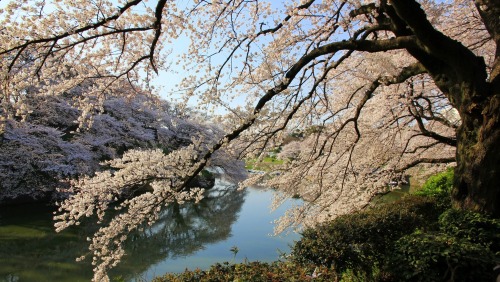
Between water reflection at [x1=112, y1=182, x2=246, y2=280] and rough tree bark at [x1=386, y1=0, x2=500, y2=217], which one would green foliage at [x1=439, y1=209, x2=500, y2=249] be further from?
water reflection at [x1=112, y1=182, x2=246, y2=280]

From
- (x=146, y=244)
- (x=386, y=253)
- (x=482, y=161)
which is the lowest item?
(x=146, y=244)

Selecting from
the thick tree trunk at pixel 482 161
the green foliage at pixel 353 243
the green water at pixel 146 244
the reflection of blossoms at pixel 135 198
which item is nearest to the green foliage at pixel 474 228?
the thick tree trunk at pixel 482 161

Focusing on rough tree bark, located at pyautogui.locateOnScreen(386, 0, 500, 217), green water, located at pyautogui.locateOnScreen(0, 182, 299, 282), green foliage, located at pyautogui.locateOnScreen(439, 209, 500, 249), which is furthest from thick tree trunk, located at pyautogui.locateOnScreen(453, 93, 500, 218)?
green water, located at pyautogui.locateOnScreen(0, 182, 299, 282)

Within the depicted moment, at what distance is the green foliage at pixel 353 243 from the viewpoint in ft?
11.6

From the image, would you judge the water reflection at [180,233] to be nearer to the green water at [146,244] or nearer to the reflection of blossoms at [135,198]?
the green water at [146,244]

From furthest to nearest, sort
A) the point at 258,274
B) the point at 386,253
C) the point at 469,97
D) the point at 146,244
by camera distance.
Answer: the point at 146,244, the point at 469,97, the point at 386,253, the point at 258,274

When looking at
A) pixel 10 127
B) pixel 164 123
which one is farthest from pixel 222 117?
pixel 164 123

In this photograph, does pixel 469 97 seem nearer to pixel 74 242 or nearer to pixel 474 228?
pixel 474 228

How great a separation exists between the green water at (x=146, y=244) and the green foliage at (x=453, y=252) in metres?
3.91

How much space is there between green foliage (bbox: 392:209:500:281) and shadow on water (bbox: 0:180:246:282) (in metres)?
5.67

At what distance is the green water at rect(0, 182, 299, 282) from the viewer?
273 inches

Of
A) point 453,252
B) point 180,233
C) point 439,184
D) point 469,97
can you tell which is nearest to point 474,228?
point 453,252

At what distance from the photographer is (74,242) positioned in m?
8.72

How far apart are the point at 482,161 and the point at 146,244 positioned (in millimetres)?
8206
